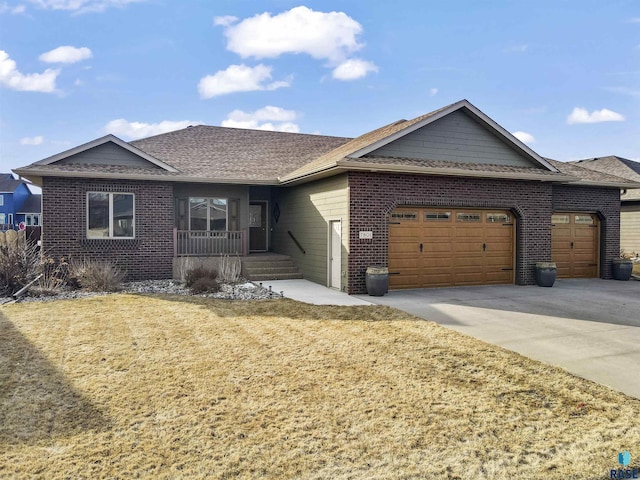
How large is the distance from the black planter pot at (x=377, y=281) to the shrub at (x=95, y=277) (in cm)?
699

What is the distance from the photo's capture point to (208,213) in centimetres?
1659

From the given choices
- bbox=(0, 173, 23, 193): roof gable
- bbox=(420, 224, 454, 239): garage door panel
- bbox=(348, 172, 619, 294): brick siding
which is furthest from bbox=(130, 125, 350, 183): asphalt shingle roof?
bbox=(0, 173, 23, 193): roof gable

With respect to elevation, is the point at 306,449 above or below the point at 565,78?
below

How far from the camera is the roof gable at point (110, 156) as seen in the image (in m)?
14.0

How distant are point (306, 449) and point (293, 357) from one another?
258 centimetres

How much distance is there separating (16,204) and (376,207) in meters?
54.0

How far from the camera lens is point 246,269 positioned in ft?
49.0

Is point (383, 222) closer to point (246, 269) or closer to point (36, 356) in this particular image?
point (246, 269)

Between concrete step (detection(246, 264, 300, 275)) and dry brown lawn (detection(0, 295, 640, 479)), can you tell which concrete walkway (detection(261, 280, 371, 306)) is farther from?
dry brown lawn (detection(0, 295, 640, 479))

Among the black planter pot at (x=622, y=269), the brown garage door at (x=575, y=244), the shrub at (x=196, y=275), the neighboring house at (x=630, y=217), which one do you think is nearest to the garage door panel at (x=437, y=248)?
the brown garage door at (x=575, y=244)

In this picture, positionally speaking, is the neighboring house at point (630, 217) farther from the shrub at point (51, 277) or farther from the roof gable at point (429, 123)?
the shrub at point (51, 277)

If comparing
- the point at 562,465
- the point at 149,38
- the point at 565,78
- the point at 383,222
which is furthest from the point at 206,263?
the point at 565,78

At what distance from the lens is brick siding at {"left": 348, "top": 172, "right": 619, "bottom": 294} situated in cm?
1225

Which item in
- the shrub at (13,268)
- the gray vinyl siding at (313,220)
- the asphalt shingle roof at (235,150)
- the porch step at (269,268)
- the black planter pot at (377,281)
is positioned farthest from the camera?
the asphalt shingle roof at (235,150)
